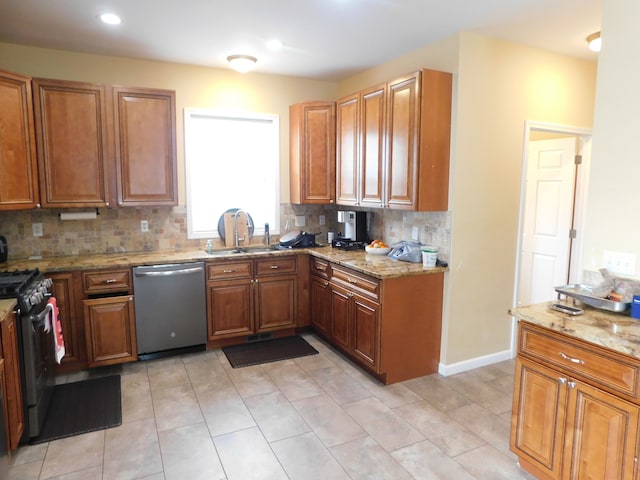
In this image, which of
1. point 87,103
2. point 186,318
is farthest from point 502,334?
point 87,103

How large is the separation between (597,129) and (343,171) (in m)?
2.25

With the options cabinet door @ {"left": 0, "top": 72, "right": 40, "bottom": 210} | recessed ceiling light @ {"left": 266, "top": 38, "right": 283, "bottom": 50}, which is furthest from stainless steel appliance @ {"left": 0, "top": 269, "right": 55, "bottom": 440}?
recessed ceiling light @ {"left": 266, "top": 38, "right": 283, "bottom": 50}

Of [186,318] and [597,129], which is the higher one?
[597,129]

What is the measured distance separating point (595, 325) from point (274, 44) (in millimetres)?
3025

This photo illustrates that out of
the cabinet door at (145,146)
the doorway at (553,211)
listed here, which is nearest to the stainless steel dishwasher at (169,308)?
the cabinet door at (145,146)

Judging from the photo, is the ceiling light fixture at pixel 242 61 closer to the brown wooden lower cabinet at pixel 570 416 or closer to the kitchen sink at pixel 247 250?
the kitchen sink at pixel 247 250

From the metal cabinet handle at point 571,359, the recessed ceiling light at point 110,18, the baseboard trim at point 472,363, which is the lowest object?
the baseboard trim at point 472,363

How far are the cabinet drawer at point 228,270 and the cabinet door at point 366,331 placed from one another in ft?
3.61

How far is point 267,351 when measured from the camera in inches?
155

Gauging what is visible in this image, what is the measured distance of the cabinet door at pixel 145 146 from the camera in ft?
11.8

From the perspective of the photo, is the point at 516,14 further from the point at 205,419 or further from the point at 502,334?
the point at 205,419

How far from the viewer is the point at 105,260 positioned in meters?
3.57

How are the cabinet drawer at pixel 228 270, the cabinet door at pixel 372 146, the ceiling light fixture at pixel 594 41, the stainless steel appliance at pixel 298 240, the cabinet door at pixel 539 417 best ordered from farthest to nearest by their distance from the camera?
the stainless steel appliance at pixel 298 240 → the cabinet drawer at pixel 228 270 → the cabinet door at pixel 372 146 → the ceiling light fixture at pixel 594 41 → the cabinet door at pixel 539 417

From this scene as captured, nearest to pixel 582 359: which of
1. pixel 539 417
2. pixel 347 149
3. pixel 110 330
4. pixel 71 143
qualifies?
pixel 539 417
